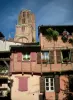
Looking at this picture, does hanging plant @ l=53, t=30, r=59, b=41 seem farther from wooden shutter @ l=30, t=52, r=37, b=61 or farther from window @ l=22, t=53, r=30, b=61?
window @ l=22, t=53, r=30, b=61

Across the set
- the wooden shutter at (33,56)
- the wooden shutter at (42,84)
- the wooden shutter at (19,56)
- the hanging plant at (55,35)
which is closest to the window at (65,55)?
the hanging plant at (55,35)

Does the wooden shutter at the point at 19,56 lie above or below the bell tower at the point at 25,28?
below

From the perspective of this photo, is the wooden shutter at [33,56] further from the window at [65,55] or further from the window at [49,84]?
the window at [65,55]

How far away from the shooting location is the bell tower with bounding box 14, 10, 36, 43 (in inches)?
2741

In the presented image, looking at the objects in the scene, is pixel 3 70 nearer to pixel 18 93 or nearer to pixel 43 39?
pixel 18 93

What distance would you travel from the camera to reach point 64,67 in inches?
1122

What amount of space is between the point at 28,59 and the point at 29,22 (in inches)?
1946

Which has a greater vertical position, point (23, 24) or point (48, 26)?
point (23, 24)

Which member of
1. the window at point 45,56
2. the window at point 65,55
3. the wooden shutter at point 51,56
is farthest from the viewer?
the window at point 65,55

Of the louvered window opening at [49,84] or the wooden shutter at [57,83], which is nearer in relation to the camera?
the wooden shutter at [57,83]

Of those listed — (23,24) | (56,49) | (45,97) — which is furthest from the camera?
(23,24)

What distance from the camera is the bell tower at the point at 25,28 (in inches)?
2741

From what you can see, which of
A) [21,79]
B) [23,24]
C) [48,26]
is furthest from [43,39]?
[23,24]

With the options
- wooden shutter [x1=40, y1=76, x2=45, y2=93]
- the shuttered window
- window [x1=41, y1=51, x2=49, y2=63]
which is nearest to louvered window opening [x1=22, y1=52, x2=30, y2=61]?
window [x1=41, y1=51, x2=49, y2=63]
